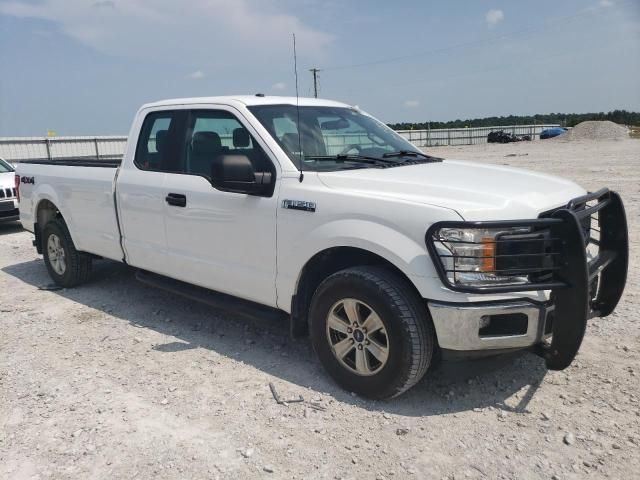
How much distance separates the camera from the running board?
4137 mm

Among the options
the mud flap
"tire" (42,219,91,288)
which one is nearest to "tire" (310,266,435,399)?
the mud flap

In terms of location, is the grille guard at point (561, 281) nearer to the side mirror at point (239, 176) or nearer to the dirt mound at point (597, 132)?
the side mirror at point (239, 176)

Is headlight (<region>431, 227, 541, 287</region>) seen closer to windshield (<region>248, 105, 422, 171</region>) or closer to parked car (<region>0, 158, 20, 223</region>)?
windshield (<region>248, 105, 422, 171</region>)

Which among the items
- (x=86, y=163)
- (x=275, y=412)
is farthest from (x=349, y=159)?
(x=86, y=163)

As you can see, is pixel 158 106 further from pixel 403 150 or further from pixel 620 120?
pixel 620 120

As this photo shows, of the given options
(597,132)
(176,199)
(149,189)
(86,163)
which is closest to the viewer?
(176,199)

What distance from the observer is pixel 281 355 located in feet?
14.1

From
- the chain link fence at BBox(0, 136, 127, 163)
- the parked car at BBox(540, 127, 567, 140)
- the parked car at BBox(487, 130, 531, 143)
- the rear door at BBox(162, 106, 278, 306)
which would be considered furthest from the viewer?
the parked car at BBox(540, 127, 567, 140)

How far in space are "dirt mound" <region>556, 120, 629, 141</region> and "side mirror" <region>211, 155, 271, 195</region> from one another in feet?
141

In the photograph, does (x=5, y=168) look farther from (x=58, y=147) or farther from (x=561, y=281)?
(x=561, y=281)

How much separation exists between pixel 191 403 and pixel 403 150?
2.55 metres

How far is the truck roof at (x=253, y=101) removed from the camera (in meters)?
4.36

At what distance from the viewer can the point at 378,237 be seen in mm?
3258

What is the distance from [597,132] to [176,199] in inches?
1735
